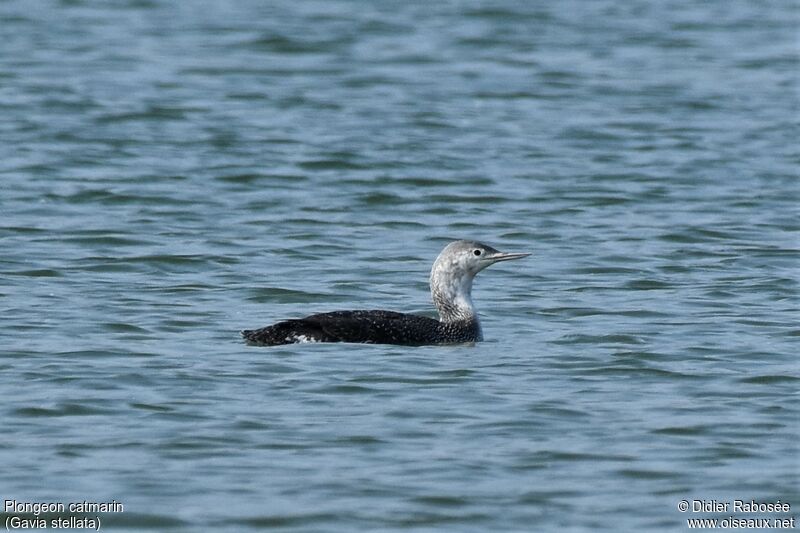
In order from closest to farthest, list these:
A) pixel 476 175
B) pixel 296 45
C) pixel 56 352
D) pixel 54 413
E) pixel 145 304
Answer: pixel 54 413
pixel 56 352
pixel 145 304
pixel 476 175
pixel 296 45

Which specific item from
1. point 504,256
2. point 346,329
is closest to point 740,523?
point 346,329

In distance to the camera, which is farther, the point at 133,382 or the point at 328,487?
the point at 133,382

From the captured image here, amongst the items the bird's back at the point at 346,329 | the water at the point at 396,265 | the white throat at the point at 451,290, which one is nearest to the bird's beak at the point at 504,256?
the white throat at the point at 451,290

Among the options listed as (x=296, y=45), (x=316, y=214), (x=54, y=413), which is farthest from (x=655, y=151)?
(x=54, y=413)

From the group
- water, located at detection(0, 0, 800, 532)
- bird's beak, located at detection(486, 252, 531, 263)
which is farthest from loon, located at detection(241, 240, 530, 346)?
water, located at detection(0, 0, 800, 532)

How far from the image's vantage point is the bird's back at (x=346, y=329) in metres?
11.1

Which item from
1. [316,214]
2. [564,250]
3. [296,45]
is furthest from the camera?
[296,45]

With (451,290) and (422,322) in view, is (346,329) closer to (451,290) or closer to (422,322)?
(422,322)

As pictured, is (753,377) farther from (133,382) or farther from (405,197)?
(405,197)

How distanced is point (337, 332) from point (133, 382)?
1.41 m

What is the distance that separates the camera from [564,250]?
1518cm

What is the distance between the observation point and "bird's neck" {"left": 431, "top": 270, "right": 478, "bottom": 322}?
463 inches

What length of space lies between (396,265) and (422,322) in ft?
9.57

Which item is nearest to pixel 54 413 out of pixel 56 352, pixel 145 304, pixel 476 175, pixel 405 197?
pixel 56 352
